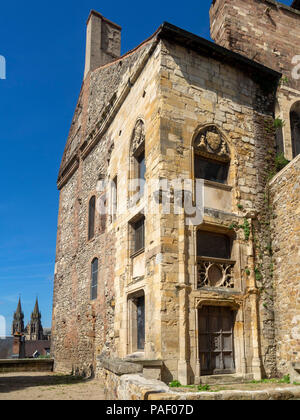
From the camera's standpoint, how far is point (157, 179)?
8.12 meters

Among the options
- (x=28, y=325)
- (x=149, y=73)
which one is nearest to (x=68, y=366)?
(x=149, y=73)

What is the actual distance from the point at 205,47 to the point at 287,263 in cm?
515

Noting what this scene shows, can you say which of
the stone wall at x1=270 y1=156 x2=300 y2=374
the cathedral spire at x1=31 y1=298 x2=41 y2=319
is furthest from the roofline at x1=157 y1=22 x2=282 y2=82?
the cathedral spire at x1=31 y1=298 x2=41 y2=319

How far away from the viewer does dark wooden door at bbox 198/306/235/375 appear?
7.65m

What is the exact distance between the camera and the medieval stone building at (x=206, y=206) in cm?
768

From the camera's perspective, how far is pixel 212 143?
8.91 meters

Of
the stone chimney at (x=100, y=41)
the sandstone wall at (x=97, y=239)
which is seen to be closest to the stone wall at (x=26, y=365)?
the sandstone wall at (x=97, y=239)

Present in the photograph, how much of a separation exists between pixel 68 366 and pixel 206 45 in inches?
454

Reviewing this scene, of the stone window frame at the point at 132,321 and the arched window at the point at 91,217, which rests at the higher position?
the arched window at the point at 91,217

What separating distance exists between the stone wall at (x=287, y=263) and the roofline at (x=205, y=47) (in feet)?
9.55

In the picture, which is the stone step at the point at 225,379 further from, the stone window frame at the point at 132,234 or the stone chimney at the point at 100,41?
the stone chimney at the point at 100,41

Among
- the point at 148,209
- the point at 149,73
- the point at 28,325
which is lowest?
the point at 28,325

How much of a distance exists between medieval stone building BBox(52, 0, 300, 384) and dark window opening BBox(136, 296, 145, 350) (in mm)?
28
